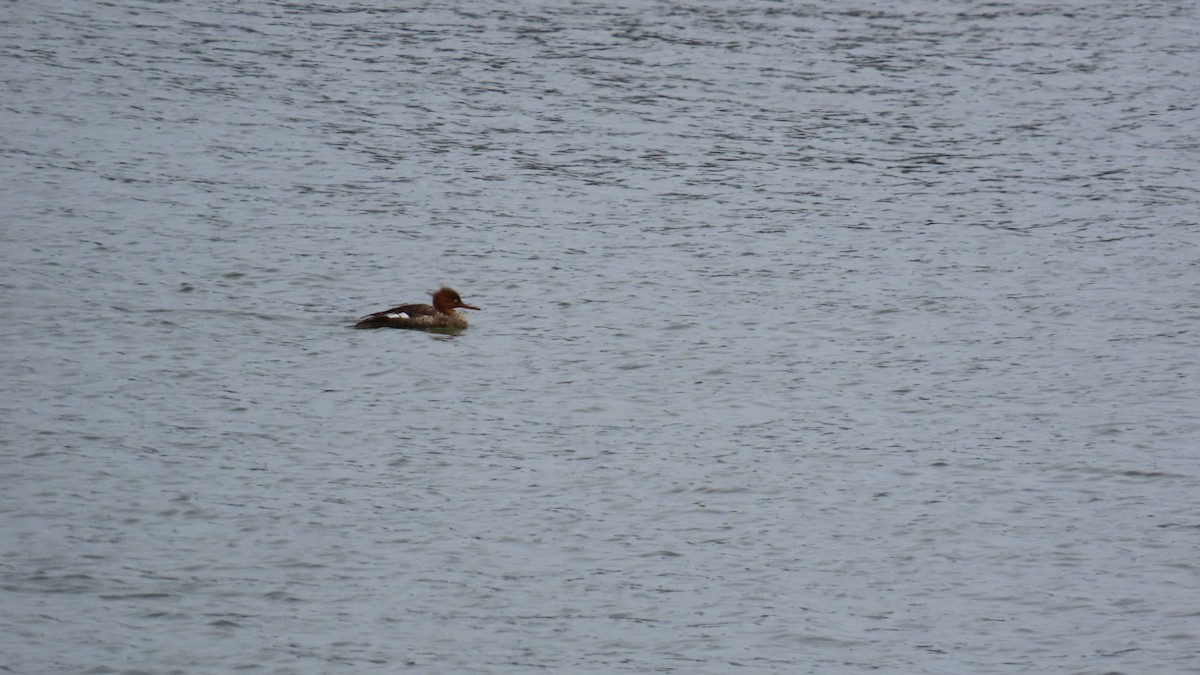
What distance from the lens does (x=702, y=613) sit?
13.5 metres

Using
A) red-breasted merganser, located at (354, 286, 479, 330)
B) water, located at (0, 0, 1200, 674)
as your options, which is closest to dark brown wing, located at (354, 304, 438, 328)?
red-breasted merganser, located at (354, 286, 479, 330)

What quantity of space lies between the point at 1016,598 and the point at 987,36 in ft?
76.3

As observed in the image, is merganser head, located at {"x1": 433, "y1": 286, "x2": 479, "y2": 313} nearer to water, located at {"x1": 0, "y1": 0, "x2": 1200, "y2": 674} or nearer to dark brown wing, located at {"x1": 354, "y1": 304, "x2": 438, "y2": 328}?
dark brown wing, located at {"x1": 354, "y1": 304, "x2": 438, "y2": 328}

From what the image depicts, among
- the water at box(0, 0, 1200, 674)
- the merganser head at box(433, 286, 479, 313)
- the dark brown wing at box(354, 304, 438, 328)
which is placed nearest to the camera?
the water at box(0, 0, 1200, 674)

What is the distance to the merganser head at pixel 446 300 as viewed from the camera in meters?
20.5

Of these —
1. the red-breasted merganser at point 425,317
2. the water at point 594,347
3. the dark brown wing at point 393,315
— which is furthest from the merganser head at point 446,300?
the water at point 594,347

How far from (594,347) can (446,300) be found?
1.88m

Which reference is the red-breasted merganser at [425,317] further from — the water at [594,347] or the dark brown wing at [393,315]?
the water at [594,347]

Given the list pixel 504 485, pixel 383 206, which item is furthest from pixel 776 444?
pixel 383 206

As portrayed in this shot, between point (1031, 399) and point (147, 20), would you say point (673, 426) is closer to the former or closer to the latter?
point (1031, 399)

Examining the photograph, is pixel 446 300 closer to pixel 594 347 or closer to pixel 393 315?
pixel 393 315

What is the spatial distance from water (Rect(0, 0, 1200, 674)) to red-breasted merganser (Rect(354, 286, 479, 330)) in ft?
0.85

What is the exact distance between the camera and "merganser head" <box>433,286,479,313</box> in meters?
20.5

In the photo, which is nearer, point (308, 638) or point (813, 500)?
point (308, 638)
